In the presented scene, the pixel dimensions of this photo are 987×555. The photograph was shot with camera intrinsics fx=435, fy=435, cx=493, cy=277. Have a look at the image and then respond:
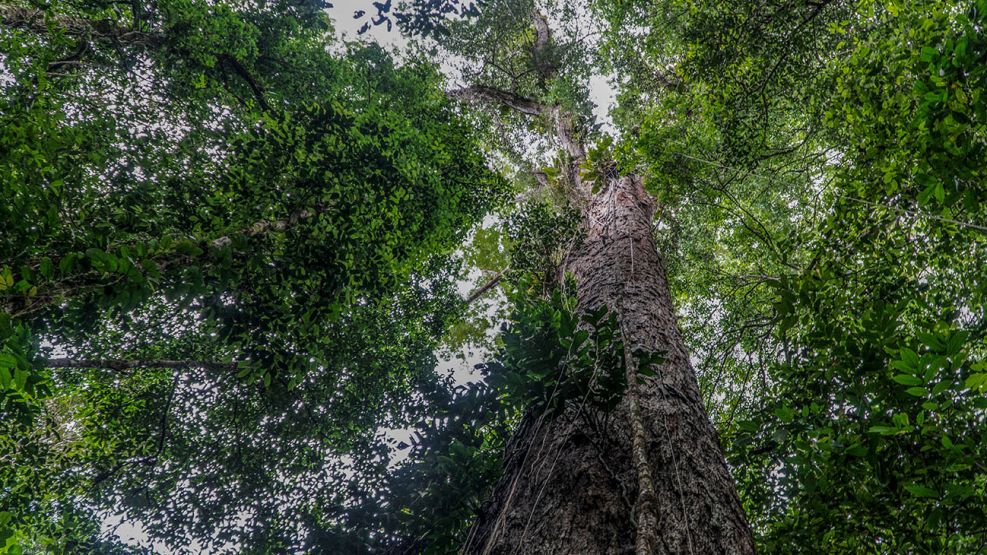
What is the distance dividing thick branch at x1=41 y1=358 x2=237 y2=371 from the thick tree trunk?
417 centimetres

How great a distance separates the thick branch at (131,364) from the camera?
4965 mm

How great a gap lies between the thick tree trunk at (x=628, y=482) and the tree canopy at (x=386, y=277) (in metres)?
0.26

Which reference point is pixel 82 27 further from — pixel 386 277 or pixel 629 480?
pixel 629 480

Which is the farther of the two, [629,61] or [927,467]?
[629,61]

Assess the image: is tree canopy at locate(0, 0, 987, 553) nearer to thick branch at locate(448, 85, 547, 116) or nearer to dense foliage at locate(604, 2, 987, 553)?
dense foliage at locate(604, 2, 987, 553)

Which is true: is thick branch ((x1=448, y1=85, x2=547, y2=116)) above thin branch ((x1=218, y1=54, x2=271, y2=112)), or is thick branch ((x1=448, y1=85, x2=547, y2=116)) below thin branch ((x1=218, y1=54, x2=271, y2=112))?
above

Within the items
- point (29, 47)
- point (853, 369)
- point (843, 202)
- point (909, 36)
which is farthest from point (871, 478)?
point (29, 47)

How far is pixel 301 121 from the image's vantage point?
162 inches

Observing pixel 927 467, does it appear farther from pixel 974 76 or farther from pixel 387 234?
pixel 387 234

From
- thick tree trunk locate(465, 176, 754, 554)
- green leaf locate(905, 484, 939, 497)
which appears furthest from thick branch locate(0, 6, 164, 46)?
green leaf locate(905, 484, 939, 497)

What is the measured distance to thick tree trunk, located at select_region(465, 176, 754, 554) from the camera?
6.04 feet

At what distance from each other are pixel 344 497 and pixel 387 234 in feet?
9.39

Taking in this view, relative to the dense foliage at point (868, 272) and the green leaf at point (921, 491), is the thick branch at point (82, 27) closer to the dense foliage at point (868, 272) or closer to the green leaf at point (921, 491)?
the dense foliage at point (868, 272)

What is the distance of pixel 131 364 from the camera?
5.11 metres
